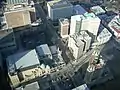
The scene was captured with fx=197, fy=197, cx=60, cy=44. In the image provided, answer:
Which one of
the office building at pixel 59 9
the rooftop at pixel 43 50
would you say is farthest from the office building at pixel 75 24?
the rooftop at pixel 43 50

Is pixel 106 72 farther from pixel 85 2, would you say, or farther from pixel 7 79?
pixel 85 2

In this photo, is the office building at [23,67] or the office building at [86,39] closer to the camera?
the office building at [23,67]

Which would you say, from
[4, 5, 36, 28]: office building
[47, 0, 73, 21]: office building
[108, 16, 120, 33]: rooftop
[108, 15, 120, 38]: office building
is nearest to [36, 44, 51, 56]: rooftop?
[4, 5, 36, 28]: office building

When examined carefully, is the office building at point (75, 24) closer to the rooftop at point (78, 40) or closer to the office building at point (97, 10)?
the rooftop at point (78, 40)

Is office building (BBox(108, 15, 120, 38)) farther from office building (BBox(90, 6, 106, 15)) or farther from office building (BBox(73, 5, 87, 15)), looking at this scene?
office building (BBox(73, 5, 87, 15))

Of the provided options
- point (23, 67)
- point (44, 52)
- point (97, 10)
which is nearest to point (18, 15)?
point (44, 52)

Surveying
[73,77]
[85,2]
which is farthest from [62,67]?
[85,2]
